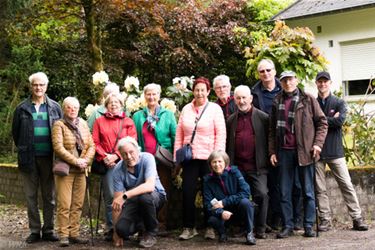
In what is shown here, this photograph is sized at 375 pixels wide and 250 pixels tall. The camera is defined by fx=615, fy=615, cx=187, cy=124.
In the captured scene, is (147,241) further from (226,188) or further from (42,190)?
(42,190)

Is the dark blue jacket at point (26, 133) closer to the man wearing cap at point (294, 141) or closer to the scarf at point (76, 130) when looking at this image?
the scarf at point (76, 130)

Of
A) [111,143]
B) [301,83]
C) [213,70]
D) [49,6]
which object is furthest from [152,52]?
[111,143]

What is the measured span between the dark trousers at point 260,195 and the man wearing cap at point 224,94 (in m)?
0.88

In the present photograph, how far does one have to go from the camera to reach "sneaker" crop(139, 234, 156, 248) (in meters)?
7.26

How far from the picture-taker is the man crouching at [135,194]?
23.3 ft

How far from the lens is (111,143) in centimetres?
768

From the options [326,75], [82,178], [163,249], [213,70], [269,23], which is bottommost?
[163,249]

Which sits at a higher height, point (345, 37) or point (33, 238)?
point (345, 37)

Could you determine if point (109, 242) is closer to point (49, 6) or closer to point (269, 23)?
point (49, 6)

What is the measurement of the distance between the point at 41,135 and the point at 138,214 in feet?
5.21

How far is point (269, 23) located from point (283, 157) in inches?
378

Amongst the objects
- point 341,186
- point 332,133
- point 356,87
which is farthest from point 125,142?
point 356,87

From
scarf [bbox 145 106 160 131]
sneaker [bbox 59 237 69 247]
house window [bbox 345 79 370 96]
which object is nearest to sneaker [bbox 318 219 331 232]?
scarf [bbox 145 106 160 131]

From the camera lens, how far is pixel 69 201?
750 centimetres
